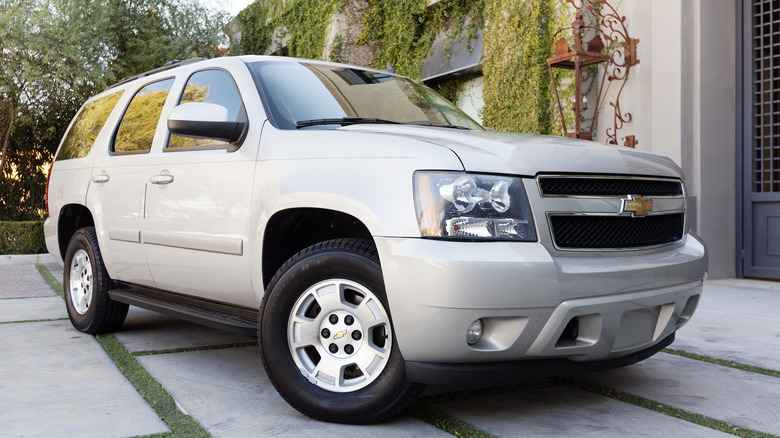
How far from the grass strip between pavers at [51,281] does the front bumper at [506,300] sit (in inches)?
221

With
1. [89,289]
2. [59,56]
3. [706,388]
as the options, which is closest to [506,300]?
[706,388]

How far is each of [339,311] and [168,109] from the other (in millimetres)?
2076

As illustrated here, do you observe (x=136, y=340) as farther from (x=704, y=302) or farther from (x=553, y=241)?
(x=704, y=302)

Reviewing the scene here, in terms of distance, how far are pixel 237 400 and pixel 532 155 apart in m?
1.81

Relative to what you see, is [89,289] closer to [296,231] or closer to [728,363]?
[296,231]

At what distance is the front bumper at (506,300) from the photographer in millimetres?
2639

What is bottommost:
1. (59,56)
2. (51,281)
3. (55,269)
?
(55,269)

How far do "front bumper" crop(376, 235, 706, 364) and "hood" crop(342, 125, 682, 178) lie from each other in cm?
34

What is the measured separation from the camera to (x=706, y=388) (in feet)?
12.0

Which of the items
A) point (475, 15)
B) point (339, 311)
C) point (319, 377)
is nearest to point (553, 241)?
point (339, 311)

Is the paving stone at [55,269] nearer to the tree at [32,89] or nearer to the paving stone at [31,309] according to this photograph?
the paving stone at [31,309]

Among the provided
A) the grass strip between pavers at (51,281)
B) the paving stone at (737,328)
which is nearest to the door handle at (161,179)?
the paving stone at (737,328)

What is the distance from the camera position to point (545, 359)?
2867mm

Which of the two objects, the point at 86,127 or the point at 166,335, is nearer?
the point at 166,335
